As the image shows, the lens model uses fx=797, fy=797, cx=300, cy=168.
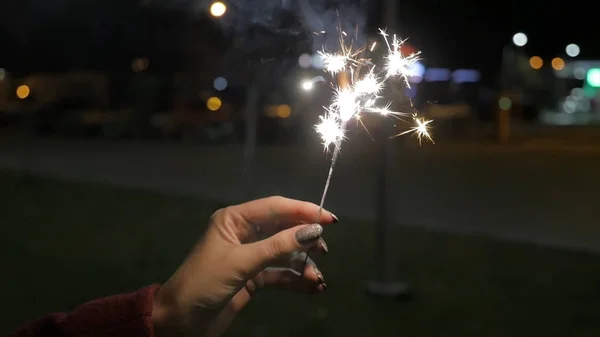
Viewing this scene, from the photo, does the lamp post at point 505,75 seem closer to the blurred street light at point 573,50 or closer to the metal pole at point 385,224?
the blurred street light at point 573,50

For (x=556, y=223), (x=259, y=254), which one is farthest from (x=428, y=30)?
(x=259, y=254)

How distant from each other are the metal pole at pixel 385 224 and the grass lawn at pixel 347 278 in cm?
14

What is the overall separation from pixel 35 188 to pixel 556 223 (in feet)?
28.4

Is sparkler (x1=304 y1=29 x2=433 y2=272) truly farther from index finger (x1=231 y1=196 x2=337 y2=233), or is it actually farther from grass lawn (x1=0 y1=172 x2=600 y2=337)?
grass lawn (x1=0 y1=172 x2=600 y2=337)

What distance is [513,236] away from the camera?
30.0 ft

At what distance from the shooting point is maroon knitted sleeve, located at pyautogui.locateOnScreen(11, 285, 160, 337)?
6.25 feet

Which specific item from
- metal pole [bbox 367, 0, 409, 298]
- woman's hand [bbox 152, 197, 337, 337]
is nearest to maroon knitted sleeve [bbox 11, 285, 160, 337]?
woman's hand [bbox 152, 197, 337, 337]

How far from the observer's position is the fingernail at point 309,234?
75.1 inches

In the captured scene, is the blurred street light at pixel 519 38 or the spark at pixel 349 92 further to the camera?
the blurred street light at pixel 519 38

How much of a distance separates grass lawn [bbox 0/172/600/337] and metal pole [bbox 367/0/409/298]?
14 centimetres

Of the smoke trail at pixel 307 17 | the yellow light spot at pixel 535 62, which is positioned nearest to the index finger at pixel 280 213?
the smoke trail at pixel 307 17

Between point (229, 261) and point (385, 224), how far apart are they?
5.03m

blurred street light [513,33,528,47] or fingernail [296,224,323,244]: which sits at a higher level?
blurred street light [513,33,528,47]

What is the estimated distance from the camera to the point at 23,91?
104 feet
